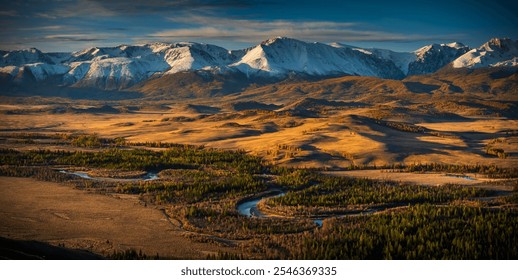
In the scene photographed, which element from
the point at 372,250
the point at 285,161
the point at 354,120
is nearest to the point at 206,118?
the point at 354,120

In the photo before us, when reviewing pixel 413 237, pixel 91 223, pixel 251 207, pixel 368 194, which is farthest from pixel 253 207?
pixel 413 237

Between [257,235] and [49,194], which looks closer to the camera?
[257,235]

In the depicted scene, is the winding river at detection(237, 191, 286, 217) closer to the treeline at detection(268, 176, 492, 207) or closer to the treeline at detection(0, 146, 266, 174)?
the treeline at detection(268, 176, 492, 207)

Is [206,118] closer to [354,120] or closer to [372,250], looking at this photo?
[354,120]

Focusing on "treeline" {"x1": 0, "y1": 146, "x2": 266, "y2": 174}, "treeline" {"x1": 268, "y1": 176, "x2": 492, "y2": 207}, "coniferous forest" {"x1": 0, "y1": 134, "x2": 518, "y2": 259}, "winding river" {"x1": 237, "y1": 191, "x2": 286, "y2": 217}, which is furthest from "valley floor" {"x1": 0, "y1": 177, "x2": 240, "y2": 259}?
"treeline" {"x1": 0, "y1": 146, "x2": 266, "y2": 174}

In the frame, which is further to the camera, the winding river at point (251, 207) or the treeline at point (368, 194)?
the treeline at point (368, 194)

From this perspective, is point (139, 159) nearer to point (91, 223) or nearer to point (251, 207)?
point (251, 207)

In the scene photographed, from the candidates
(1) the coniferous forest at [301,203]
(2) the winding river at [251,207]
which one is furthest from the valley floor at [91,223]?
(2) the winding river at [251,207]

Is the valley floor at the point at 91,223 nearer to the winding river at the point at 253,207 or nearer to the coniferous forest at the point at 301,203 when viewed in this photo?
the coniferous forest at the point at 301,203
